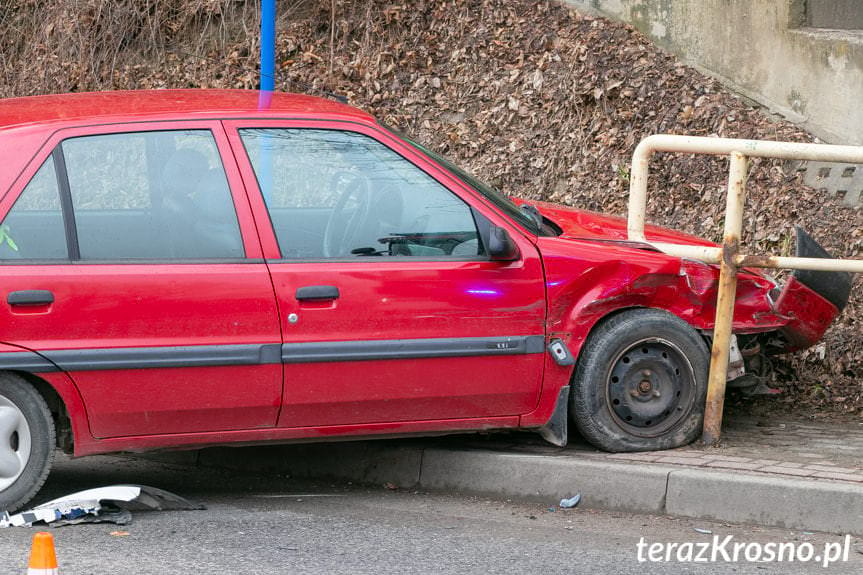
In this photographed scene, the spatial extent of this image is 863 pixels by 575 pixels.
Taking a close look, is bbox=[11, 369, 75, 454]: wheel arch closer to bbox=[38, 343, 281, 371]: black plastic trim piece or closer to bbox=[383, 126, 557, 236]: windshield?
bbox=[38, 343, 281, 371]: black plastic trim piece

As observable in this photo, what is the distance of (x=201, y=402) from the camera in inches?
204

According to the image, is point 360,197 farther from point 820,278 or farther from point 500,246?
point 820,278

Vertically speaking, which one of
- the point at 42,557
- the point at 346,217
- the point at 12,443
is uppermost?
the point at 346,217

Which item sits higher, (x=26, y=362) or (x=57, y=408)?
(x=26, y=362)

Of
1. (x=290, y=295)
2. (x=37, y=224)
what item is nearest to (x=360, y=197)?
(x=290, y=295)

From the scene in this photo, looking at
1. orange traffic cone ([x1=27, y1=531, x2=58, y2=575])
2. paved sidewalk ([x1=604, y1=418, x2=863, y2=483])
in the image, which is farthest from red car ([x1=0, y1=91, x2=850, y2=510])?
orange traffic cone ([x1=27, y1=531, x2=58, y2=575])

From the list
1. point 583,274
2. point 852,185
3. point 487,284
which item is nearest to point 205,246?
point 487,284

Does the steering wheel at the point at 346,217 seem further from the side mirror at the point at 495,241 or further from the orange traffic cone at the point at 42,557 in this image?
the orange traffic cone at the point at 42,557

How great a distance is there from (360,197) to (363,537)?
1.53m

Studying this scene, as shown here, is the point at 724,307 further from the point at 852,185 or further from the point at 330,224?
the point at 852,185

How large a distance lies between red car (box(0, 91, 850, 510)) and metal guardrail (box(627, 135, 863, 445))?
3.8 inches

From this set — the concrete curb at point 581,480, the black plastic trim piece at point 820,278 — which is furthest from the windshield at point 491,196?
the black plastic trim piece at point 820,278

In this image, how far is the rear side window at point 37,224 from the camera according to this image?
197 inches

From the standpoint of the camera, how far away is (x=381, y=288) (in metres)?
5.34
